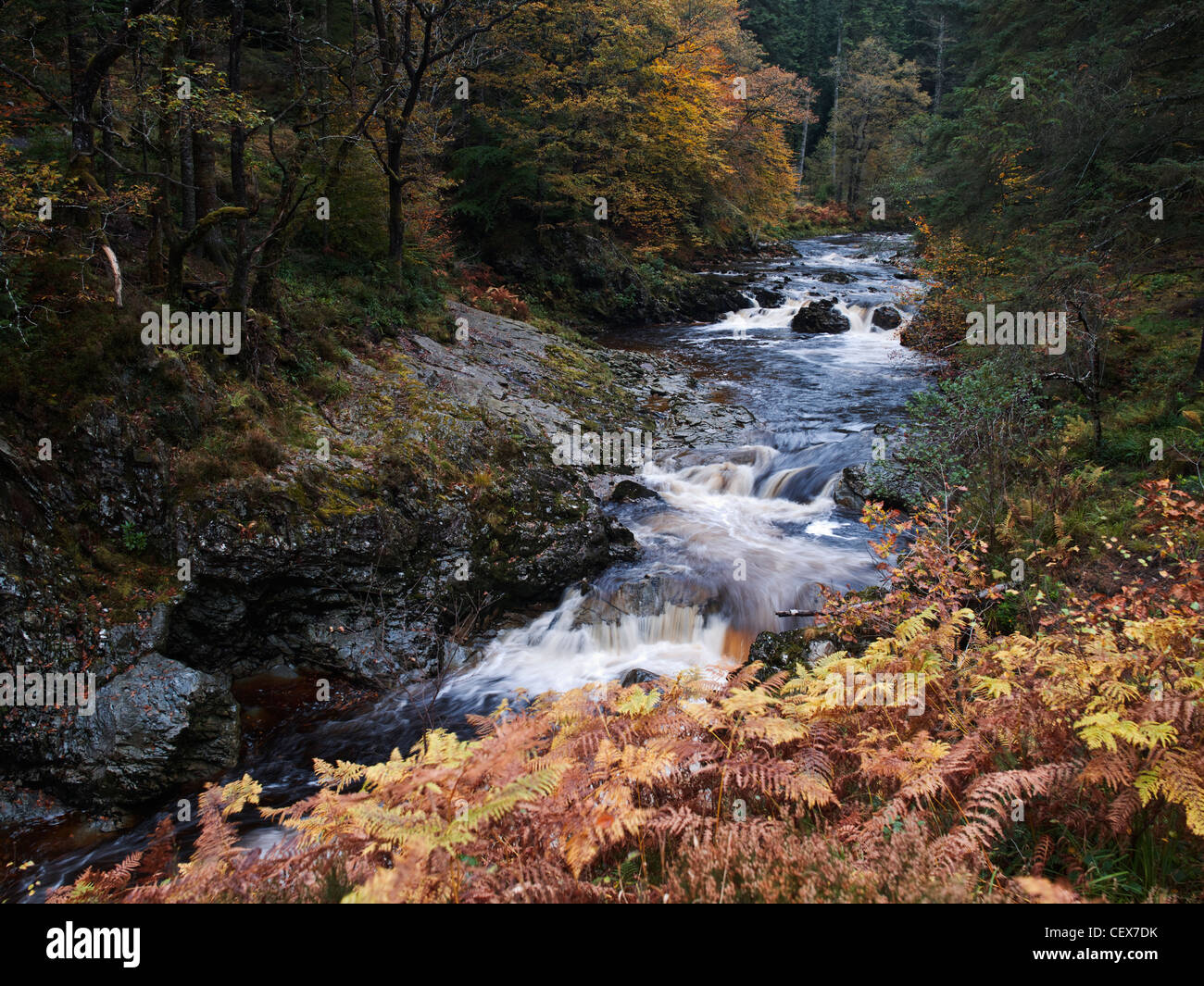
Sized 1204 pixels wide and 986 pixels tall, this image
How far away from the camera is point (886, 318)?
2378cm

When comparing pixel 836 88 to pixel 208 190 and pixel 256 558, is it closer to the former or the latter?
pixel 208 190

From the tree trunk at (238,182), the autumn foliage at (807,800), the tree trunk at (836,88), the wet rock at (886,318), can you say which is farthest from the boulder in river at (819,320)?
the tree trunk at (836,88)

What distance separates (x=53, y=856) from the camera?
5.52 meters

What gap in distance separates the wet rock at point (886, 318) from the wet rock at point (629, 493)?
51.3 feet

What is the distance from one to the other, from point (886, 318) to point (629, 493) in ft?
53.5

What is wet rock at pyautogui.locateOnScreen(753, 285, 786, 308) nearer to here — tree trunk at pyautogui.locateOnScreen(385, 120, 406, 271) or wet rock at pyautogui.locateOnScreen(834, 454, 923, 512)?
wet rock at pyautogui.locateOnScreen(834, 454, 923, 512)

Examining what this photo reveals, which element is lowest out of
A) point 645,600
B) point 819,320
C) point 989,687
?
point 645,600

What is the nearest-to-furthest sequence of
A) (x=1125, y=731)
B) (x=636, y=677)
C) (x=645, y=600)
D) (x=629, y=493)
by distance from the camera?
1. (x=1125, y=731)
2. (x=636, y=677)
3. (x=645, y=600)
4. (x=629, y=493)

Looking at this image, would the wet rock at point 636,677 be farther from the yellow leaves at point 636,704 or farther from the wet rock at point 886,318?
the wet rock at point 886,318

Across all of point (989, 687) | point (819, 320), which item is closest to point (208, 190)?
point (989, 687)

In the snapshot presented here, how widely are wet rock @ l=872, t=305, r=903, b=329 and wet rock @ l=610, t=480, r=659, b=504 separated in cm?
A: 1565

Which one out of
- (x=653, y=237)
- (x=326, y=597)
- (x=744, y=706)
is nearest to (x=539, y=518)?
(x=326, y=597)

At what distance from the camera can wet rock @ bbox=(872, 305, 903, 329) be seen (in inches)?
932
